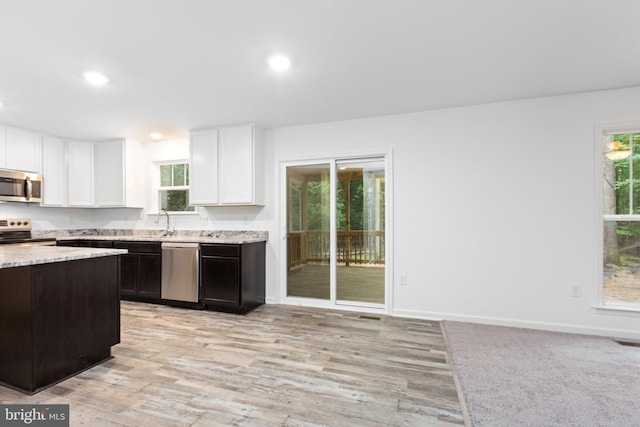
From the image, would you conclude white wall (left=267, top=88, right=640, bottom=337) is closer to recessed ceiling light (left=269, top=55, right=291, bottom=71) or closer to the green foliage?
the green foliage

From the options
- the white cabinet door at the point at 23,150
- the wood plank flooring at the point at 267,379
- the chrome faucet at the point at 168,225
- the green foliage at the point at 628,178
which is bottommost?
the wood plank flooring at the point at 267,379

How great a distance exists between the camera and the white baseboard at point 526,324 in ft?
9.34

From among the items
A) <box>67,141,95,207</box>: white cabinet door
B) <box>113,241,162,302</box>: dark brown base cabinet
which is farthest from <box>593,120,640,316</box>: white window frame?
<box>67,141,95,207</box>: white cabinet door

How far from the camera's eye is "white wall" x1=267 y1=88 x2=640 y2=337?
2.96m

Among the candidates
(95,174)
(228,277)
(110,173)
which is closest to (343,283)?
(228,277)

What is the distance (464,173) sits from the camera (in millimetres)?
3348

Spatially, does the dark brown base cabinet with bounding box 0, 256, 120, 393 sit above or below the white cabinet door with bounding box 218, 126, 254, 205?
below

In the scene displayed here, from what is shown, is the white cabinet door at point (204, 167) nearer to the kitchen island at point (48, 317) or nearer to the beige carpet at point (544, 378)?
the kitchen island at point (48, 317)

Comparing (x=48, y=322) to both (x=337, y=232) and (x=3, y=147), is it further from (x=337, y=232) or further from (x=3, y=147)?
(x=3, y=147)

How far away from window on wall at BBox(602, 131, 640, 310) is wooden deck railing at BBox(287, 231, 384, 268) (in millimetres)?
2307

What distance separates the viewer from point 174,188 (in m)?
4.71

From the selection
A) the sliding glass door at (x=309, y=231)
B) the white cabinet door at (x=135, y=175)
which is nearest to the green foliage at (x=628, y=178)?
the sliding glass door at (x=309, y=231)

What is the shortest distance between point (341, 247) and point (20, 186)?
454 centimetres

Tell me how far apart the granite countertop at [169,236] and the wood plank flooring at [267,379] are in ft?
3.39
